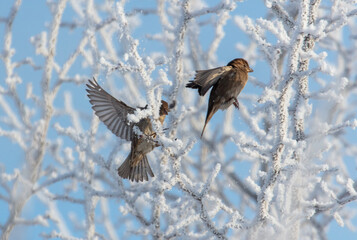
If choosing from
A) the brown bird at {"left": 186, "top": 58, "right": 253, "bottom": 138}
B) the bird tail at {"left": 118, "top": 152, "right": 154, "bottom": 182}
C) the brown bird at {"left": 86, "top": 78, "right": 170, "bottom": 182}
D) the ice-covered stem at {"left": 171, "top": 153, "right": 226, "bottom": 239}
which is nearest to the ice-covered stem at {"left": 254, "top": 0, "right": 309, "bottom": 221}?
the ice-covered stem at {"left": 171, "top": 153, "right": 226, "bottom": 239}

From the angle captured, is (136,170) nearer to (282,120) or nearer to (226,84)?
(226,84)

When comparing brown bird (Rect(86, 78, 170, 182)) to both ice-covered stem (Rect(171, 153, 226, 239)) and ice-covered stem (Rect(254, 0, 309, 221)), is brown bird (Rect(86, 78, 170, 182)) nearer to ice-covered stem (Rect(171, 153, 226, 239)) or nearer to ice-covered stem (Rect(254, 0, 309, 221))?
ice-covered stem (Rect(171, 153, 226, 239))

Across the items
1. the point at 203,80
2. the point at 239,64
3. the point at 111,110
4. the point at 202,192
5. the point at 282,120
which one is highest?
the point at 239,64

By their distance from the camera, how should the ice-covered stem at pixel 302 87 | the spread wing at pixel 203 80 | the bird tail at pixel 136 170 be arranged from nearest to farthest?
the spread wing at pixel 203 80 → the ice-covered stem at pixel 302 87 → the bird tail at pixel 136 170

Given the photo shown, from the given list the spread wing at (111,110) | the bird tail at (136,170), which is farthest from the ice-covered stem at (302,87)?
the bird tail at (136,170)

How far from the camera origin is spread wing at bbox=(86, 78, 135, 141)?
3.94 metres

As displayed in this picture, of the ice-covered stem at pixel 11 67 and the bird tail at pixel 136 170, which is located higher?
the ice-covered stem at pixel 11 67

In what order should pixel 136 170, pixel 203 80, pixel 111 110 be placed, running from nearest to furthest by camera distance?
pixel 203 80, pixel 111 110, pixel 136 170

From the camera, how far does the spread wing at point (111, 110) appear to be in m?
3.94

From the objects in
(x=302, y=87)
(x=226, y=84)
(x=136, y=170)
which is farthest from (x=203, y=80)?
(x=136, y=170)

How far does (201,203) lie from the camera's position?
2.84 metres

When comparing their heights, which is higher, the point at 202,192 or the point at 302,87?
the point at 302,87

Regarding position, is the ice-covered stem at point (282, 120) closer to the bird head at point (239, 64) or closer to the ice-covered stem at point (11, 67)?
the bird head at point (239, 64)

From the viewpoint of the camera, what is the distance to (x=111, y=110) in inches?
159
